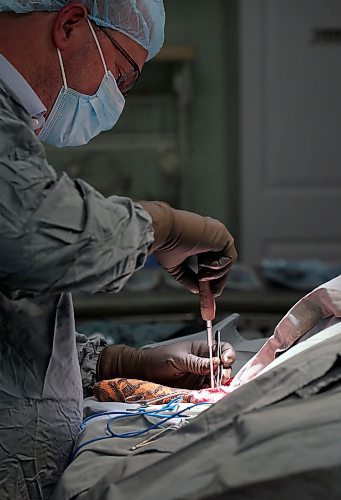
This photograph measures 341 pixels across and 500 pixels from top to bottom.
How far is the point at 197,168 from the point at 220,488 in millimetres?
4009

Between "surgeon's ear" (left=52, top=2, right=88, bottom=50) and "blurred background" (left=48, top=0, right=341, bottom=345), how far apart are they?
10.3ft

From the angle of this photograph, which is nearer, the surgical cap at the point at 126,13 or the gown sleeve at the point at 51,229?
the gown sleeve at the point at 51,229

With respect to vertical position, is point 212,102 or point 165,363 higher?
point 212,102

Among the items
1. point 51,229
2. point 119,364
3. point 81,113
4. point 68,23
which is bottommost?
point 119,364

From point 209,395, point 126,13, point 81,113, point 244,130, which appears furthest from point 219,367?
point 244,130

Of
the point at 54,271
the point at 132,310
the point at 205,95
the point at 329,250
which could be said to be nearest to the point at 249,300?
the point at 132,310

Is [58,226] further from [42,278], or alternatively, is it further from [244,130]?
[244,130]

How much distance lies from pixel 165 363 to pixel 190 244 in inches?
16.0

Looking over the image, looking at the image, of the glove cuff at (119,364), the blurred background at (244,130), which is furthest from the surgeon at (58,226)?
the blurred background at (244,130)

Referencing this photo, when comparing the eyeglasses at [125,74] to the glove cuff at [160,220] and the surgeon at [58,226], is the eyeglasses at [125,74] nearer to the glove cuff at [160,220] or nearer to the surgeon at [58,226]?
the surgeon at [58,226]

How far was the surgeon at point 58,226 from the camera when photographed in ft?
3.22

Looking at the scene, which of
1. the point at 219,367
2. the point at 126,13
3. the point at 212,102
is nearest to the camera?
the point at 126,13

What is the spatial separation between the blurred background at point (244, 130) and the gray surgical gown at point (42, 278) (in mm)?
3260

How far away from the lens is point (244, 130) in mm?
4520
